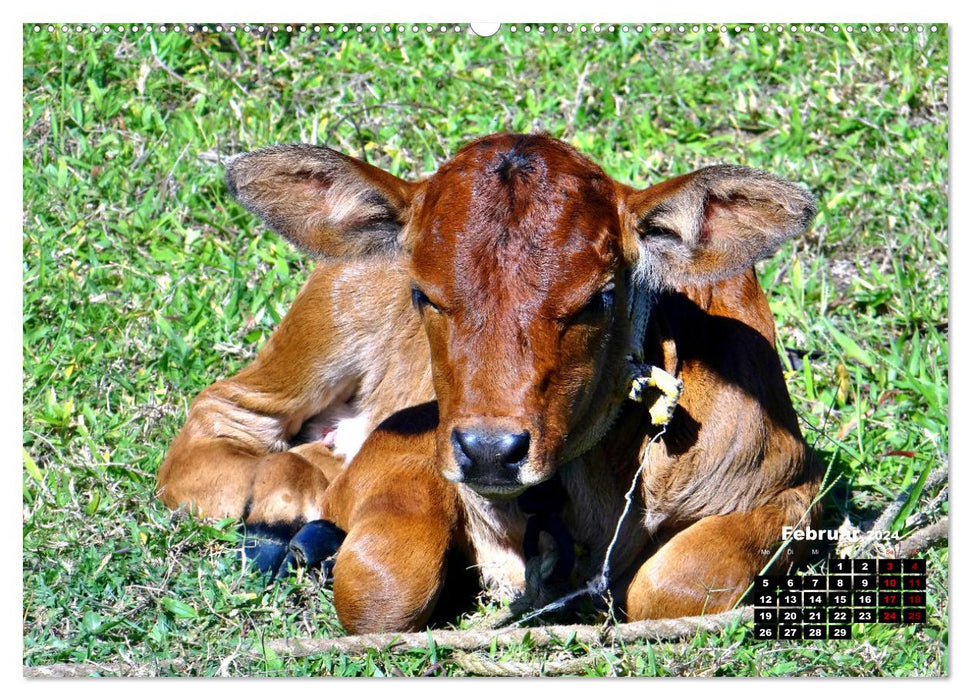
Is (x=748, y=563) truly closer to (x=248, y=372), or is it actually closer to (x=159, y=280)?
(x=248, y=372)

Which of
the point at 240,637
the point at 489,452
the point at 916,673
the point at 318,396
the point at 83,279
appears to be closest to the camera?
the point at 489,452

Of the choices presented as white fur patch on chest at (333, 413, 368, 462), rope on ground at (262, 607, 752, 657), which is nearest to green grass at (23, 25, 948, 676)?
rope on ground at (262, 607, 752, 657)

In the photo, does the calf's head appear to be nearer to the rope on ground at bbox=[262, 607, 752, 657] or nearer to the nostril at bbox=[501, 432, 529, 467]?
the nostril at bbox=[501, 432, 529, 467]

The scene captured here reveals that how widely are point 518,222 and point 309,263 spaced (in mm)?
3338

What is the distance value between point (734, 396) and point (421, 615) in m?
1.42

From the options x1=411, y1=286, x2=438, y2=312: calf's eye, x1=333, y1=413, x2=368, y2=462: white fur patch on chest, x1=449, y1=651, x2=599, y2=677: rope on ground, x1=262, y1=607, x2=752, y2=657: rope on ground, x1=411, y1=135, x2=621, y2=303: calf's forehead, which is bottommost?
x1=449, y1=651, x2=599, y2=677: rope on ground

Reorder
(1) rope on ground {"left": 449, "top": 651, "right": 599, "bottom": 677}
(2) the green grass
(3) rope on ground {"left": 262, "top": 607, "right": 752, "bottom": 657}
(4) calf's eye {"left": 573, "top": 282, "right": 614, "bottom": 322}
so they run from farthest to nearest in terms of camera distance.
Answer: (2) the green grass < (3) rope on ground {"left": 262, "top": 607, "right": 752, "bottom": 657} < (1) rope on ground {"left": 449, "top": 651, "right": 599, "bottom": 677} < (4) calf's eye {"left": 573, "top": 282, "right": 614, "bottom": 322}

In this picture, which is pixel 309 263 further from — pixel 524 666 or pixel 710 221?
pixel 524 666

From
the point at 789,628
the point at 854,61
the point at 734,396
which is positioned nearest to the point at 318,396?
the point at 734,396

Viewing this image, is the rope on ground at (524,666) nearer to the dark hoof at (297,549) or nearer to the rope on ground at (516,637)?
the rope on ground at (516,637)

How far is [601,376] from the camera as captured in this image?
5.34 meters

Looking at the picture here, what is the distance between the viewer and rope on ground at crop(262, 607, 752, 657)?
17.8 feet

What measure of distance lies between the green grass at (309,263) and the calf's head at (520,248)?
0.97 m

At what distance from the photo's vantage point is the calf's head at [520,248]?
4.94 m
